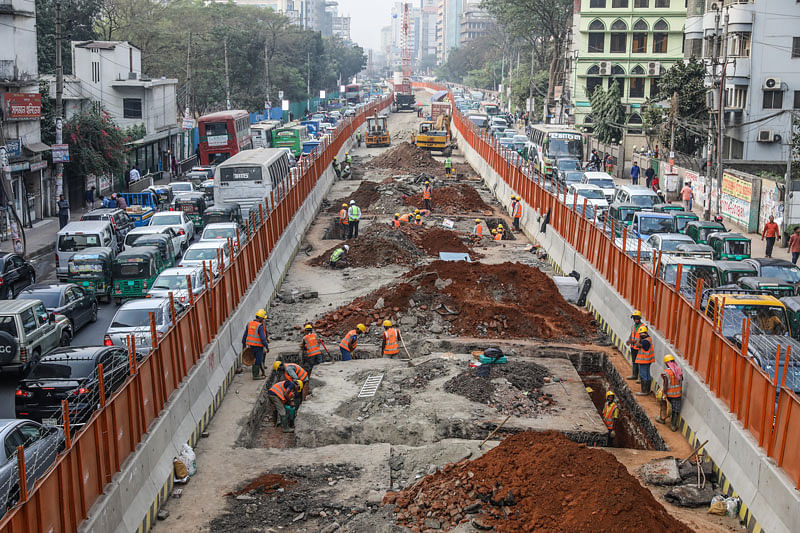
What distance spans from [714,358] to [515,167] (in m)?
29.3

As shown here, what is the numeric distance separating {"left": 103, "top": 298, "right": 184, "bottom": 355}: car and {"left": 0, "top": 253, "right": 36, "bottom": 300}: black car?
6.34 m

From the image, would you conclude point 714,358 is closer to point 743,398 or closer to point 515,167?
point 743,398

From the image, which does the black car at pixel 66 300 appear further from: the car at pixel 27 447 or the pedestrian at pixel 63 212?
the pedestrian at pixel 63 212

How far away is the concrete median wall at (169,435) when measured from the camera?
11828 mm

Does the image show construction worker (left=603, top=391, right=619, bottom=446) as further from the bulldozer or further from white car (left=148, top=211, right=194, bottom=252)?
the bulldozer

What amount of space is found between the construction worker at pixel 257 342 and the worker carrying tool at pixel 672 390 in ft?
26.3

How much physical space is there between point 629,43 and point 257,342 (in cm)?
7525

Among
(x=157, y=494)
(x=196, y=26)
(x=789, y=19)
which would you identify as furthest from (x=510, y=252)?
(x=196, y=26)

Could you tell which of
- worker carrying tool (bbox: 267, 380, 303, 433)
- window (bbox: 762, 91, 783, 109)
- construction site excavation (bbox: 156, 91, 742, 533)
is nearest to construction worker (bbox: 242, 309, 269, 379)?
construction site excavation (bbox: 156, 91, 742, 533)

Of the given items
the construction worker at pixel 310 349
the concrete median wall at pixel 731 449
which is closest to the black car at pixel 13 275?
the construction worker at pixel 310 349

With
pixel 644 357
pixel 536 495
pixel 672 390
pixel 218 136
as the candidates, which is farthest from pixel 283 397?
pixel 218 136

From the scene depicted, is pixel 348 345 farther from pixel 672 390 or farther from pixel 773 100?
pixel 773 100

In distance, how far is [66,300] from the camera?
917 inches

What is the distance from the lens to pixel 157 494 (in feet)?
44.0
